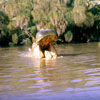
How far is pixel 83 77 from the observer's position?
26.6ft

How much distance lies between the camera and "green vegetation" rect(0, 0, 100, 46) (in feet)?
105

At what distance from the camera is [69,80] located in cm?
769

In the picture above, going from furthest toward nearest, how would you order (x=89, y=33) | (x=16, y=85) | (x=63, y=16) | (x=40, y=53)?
(x=89, y=33) < (x=63, y=16) < (x=40, y=53) < (x=16, y=85)

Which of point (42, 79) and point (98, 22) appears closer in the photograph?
point (42, 79)

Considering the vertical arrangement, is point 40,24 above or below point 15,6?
below

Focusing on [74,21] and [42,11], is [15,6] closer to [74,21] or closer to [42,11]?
[42,11]

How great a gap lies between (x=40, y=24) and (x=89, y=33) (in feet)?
26.2

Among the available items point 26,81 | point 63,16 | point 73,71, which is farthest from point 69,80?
point 63,16

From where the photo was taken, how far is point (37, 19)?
107ft

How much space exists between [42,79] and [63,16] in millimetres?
24367

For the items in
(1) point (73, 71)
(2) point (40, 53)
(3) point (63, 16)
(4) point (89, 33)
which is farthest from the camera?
(4) point (89, 33)

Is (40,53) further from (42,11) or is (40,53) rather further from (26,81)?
(42,11)

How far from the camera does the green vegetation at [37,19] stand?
105ft

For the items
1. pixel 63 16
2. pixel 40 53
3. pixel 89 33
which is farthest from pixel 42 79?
pixel 89 33
